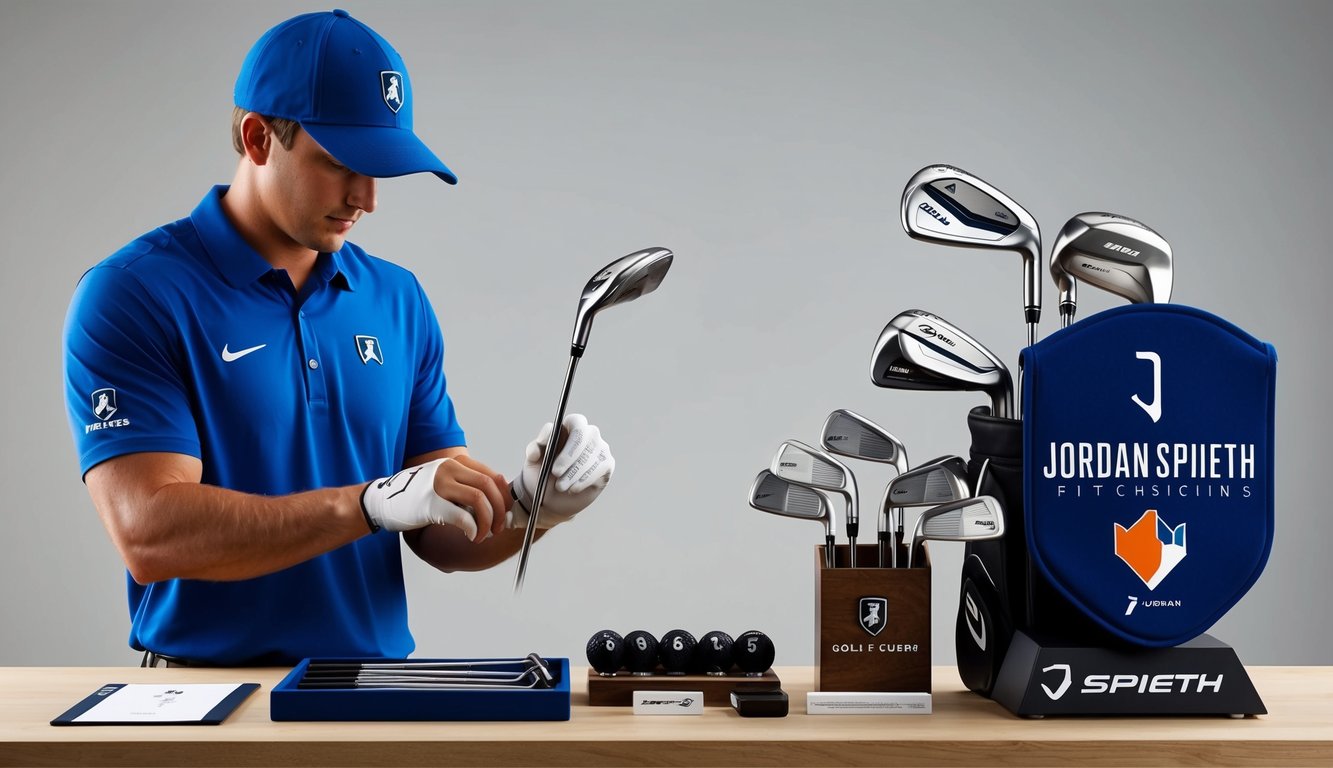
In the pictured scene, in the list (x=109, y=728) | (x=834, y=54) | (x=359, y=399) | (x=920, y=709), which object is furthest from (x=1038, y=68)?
(x=109, y=728)

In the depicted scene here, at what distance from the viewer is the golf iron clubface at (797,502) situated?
4.74ft

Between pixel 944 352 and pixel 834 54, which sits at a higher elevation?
pixel 834 54

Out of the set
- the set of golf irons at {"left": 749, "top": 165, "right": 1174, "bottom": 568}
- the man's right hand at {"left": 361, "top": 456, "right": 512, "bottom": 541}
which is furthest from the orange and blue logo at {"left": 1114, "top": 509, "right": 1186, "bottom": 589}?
the man's right hand at {"left": 361, "top": 456, "right": 512, "bottom": 541}

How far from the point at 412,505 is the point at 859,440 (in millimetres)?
591

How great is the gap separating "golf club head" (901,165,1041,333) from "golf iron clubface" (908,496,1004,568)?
0.28 meters

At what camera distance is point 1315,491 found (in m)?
4.11

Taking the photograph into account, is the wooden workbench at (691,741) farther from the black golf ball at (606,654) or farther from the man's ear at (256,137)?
the man's ear at (256,137)

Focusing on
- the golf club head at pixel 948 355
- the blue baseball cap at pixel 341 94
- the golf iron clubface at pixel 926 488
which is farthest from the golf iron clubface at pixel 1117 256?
the blue baseball cap at pixel 341 94

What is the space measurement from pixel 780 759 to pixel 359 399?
1.02 meters

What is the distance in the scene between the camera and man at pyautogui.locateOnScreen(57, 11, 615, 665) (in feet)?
5.53

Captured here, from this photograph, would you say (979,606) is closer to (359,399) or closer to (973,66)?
(359,399)

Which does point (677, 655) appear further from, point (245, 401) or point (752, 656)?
point (245, 401)

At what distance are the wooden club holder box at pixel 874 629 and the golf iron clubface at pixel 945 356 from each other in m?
0.22

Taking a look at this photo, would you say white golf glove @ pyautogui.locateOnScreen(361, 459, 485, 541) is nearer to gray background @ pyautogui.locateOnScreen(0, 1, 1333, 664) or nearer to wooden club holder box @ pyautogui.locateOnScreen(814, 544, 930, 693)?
wooden club holder box @ pyautogui.locateOnScreen(814, 544, 930, 693)
